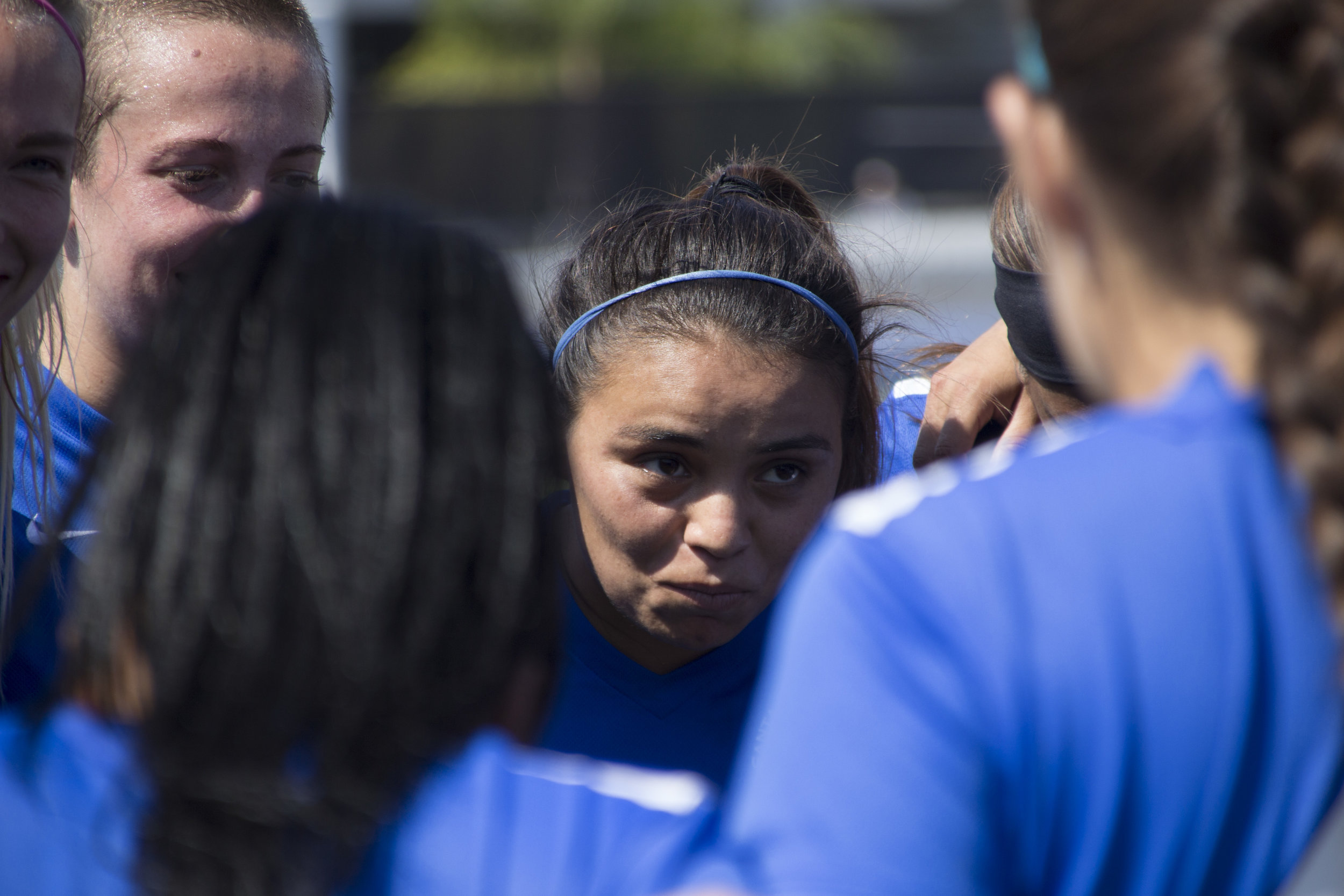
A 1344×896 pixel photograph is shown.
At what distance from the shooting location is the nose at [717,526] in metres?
2.39

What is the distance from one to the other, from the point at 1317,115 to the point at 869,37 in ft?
125

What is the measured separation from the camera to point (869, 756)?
0.97 m

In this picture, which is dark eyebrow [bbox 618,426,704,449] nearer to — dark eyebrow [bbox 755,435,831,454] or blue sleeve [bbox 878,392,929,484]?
dark eyebrow [bbox 755,435,831,454]

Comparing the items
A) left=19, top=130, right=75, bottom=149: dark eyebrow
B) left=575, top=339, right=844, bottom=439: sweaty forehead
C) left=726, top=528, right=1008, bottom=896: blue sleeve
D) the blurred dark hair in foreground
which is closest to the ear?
left=726, top=528, right=1008, bottom=896: blue sleeve

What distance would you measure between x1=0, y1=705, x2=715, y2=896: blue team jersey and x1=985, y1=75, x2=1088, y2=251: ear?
604 millimetres

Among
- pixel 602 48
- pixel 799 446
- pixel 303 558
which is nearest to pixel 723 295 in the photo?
pixel 799 446

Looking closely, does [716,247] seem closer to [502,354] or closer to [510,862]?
[502,354]

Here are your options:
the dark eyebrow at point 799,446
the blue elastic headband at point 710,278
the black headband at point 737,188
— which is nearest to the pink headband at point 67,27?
the blue elastic headband at point 710,278

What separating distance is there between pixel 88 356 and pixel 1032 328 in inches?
75.9

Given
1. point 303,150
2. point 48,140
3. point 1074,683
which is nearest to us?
point 1074,683

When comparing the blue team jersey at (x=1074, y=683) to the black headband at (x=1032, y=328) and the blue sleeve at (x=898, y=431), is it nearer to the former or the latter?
the black headband at (x=1032, y=328)

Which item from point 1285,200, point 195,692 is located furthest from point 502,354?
point 1285,200

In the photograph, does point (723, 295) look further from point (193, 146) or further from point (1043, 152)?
point (1043, 152)

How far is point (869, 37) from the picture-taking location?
36.7 m
